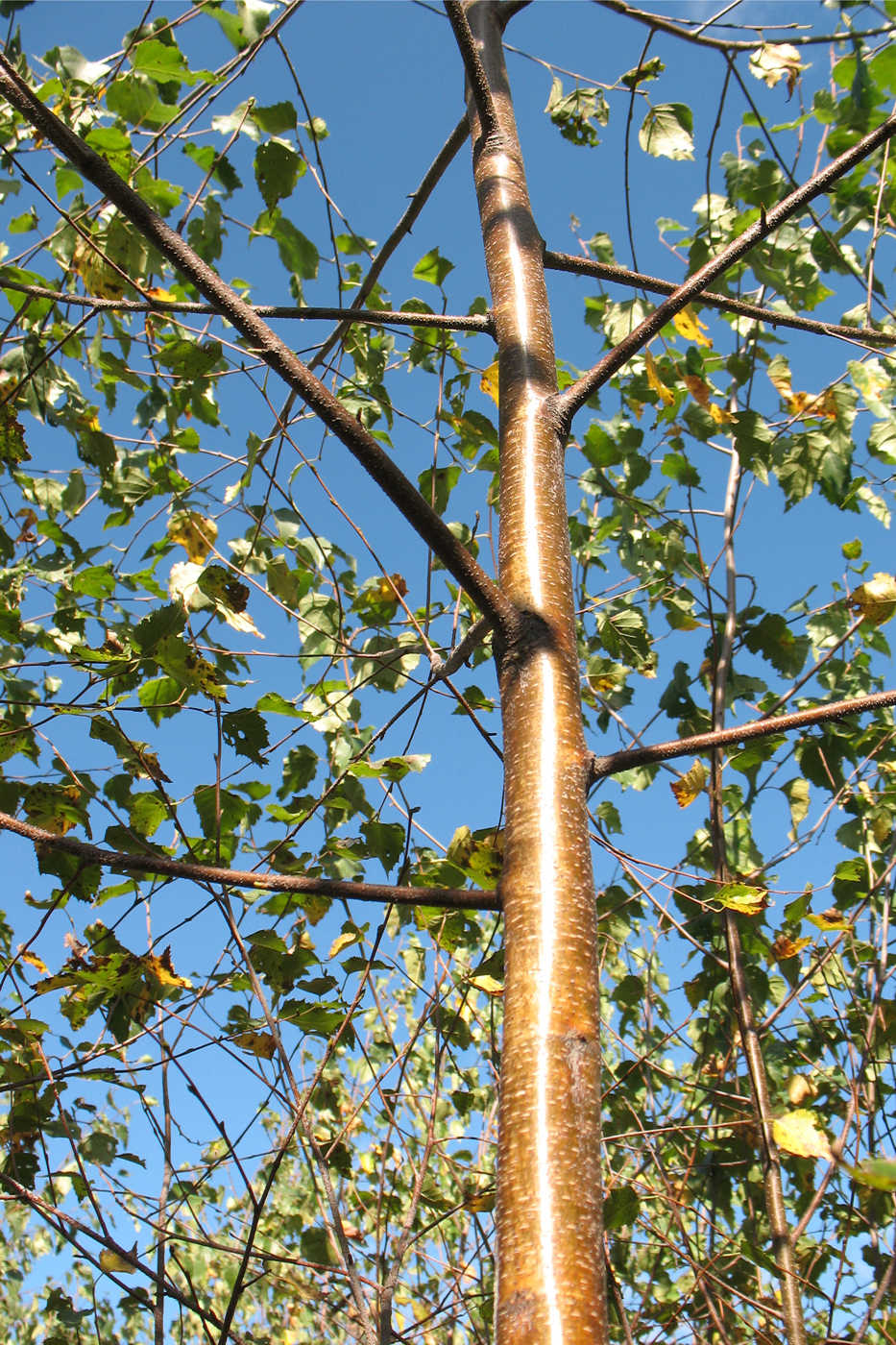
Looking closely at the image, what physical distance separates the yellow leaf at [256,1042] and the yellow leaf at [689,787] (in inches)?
40.9

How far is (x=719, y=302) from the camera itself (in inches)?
61.7

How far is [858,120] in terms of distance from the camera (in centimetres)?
206

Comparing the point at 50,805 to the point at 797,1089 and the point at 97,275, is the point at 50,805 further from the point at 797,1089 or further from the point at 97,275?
the point at 797,1089

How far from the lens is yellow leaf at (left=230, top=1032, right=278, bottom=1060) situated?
59.6 inches

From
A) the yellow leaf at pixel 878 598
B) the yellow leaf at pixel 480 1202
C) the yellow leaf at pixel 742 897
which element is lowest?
the yellow leaf at pixel 480 1202

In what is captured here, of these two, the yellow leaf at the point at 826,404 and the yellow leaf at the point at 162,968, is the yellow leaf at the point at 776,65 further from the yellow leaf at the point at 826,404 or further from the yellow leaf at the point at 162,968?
the yellow leaf at the point at 162,968

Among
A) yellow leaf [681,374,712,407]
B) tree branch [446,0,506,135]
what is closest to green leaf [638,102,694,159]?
tree branch [446,0,506,135]

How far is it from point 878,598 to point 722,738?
3.76ft

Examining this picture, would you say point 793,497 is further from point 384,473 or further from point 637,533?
point 384,473

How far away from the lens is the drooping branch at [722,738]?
3.49 ft

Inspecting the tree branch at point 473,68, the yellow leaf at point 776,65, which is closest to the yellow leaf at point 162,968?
the tree branch at point 473,68

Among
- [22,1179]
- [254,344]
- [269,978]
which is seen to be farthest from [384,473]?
[22,1179]

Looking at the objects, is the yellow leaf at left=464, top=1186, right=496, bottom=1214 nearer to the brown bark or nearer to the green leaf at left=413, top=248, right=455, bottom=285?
the brown bark

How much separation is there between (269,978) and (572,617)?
2.73 ft
